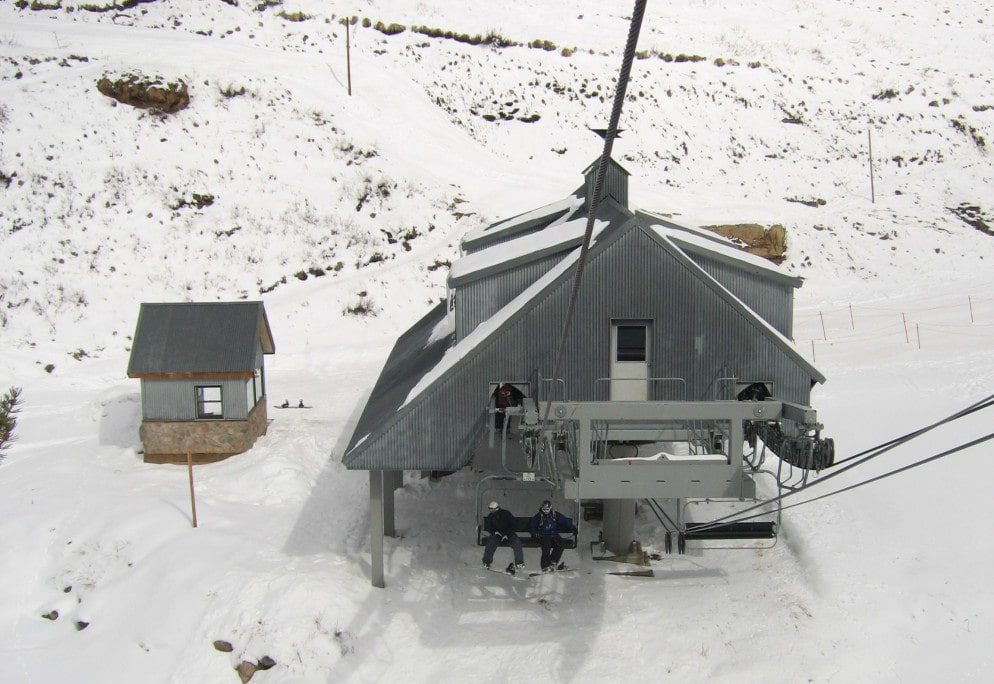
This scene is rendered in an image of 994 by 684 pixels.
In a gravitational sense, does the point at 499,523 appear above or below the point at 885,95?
below

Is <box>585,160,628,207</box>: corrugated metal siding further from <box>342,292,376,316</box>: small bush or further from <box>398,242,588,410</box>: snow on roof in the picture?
<box>342,292,376,316</box>: small bush

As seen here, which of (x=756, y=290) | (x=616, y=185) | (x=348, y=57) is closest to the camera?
(x=756, y=290)

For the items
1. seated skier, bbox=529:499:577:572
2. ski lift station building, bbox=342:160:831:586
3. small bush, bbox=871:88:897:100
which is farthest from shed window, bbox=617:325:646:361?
small bush, bbox=871:88:897:100

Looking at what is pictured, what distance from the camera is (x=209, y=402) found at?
72.8 ft

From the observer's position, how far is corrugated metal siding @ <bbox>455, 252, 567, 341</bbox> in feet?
53.5

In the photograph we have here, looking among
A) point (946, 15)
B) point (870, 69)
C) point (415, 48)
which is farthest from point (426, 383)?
point (946, 15)

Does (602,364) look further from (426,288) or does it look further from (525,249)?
(426,288)

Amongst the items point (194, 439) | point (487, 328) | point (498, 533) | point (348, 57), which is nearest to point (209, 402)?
point (194, 439)

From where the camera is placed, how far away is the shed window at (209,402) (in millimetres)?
22125

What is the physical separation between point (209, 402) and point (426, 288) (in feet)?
56.0

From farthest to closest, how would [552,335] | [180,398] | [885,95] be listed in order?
[885,95] < [180,398] < [552,335]

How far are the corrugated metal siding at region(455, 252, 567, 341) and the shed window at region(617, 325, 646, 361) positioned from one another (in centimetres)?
227

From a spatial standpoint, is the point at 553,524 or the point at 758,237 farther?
the point at 758,237

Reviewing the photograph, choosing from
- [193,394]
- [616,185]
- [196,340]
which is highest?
[616,185]
